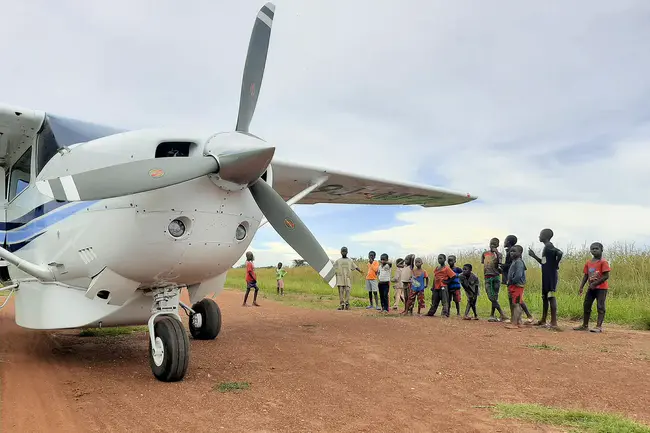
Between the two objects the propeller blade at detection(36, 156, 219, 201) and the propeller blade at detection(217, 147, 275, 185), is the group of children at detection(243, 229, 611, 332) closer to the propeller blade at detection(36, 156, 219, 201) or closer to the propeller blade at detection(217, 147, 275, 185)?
the propeller blade at detection(217, 147, 275, 185)

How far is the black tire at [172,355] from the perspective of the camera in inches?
206

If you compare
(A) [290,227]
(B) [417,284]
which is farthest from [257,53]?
(B) [417,284]

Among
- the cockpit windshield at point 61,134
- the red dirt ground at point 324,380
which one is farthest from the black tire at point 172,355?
the cockpit windshield at point 61,134

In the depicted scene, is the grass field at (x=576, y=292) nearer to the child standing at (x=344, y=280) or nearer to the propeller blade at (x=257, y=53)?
the child standing at (x=344, y=280)

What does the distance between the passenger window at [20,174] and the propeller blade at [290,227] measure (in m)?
3.95

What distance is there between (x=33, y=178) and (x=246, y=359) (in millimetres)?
3904

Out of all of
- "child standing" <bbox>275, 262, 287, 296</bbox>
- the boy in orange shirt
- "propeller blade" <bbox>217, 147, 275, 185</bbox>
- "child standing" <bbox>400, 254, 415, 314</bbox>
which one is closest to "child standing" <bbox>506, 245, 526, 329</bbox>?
the boy in orange shirt

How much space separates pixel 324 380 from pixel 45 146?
4.87 meters

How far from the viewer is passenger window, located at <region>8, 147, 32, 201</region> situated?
745cm

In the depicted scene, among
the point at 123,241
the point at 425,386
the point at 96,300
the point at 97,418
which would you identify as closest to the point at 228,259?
the point at 123,241

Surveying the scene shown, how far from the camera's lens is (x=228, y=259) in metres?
5.71

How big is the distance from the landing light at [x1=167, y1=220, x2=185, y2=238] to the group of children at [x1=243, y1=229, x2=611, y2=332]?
690cm

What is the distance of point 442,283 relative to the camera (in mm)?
11562

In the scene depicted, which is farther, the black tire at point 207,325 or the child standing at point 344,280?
the child standing at point 344,280
